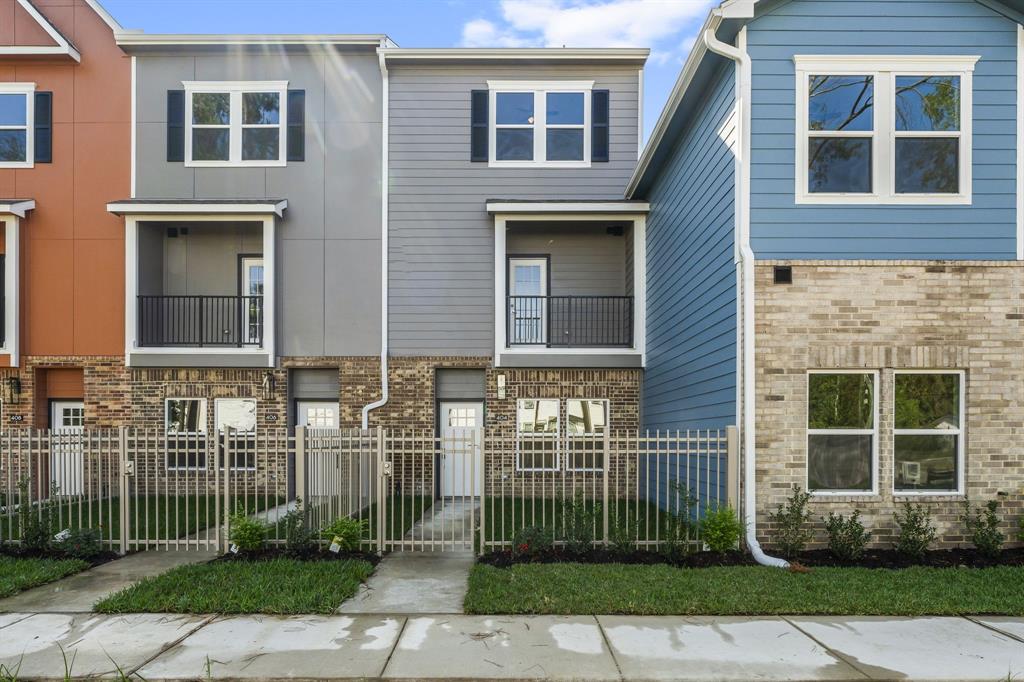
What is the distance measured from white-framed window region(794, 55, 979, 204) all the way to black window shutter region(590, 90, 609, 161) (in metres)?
5.59

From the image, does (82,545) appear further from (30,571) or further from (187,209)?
(187,209)

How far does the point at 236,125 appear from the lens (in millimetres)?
13258

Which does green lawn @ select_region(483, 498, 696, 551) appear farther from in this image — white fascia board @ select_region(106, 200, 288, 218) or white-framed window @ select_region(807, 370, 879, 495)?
white fascia board @ select_region(106, 200, 288, 218)

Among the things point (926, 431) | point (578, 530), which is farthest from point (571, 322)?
point (926, 431)

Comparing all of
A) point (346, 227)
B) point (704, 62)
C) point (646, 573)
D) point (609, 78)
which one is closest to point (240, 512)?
point (646, 573)

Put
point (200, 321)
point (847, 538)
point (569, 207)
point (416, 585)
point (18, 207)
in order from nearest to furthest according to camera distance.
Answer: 1. point (416, 585)
2. point (847, 538)
3. point (569, 207)
4. point (18, 207)
5. point (200, 321)

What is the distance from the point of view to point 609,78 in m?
13.4

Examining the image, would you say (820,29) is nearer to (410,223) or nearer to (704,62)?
(704,62)

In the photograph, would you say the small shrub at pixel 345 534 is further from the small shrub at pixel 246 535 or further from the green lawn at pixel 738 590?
the green lawn at pixel 738 590

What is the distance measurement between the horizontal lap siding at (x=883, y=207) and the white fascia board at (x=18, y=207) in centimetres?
1338

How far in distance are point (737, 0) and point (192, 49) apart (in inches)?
427

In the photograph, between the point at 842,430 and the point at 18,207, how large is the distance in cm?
1484

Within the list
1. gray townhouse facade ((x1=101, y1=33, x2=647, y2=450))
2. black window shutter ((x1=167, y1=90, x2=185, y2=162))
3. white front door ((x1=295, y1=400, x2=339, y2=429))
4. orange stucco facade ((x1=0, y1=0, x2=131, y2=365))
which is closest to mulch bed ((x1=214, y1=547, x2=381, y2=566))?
gray townhouse facade ((x1=101, y1=33, x2=647, y2=450))

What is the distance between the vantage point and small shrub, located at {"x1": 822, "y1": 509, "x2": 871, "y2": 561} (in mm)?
7348
